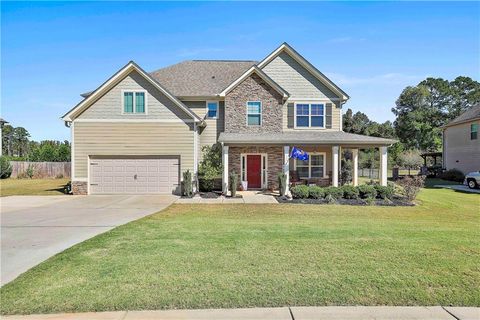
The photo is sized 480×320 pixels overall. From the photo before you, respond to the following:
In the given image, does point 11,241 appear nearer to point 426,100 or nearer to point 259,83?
point 259,83

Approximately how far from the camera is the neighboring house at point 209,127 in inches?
723

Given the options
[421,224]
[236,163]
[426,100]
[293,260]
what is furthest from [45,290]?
[426,100]

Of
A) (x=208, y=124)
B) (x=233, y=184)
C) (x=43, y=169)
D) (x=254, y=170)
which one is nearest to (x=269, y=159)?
(x=254, y=170)

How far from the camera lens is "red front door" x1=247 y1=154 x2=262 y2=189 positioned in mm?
20594

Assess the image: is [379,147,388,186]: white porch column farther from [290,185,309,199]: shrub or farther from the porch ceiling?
[290,185,309,199]: shrub

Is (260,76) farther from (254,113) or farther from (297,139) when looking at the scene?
(297,139)

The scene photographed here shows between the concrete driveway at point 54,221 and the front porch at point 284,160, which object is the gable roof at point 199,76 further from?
the concrete driveway at point 54,221

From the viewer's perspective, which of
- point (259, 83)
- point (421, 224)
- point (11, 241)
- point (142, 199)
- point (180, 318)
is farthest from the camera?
point (259, 83)

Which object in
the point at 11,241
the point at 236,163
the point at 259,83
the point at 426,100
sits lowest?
the point at 11,241

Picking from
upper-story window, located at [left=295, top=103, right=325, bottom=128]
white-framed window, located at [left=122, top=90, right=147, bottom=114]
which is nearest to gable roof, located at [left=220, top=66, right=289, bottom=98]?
upper-story window, located at [left=295, top=103, right=325, bottom=128]

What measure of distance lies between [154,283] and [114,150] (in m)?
14.9

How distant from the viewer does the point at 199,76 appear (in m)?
22.8

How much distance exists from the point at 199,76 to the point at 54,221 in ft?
48.9

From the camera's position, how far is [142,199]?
53.9ft
